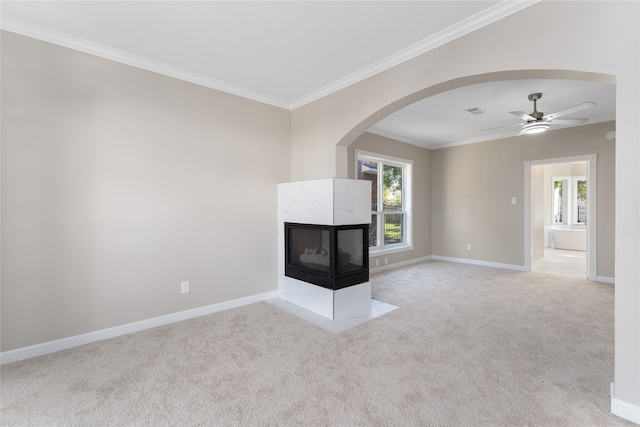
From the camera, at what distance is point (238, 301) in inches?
143

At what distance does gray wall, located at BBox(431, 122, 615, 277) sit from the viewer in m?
4.80

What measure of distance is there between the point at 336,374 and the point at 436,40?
9.53 feet

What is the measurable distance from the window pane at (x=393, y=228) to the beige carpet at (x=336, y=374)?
8.90ft

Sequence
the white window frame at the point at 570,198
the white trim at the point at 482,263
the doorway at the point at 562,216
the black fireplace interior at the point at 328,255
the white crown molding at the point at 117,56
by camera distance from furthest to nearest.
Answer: the white window frame at the point at 570,198 < the white trim at the point at 482,263 < the doorway at the point at 562,216 < the black fireplace interior at the point at 328,255 < the white crown molding at the point at 117,56

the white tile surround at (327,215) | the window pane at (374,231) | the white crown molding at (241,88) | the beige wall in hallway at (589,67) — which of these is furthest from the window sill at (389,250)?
the beige wall in hallway at (589,67)

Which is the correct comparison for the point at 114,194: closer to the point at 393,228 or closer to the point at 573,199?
the point at 393,228

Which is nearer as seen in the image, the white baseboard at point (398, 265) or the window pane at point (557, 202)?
the white baseboard at point (398, 265)

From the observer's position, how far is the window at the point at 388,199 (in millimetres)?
5652

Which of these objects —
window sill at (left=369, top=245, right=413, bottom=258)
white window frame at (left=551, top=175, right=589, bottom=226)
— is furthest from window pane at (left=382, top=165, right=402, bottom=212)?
white window frame at (left=551, top=175, right=589, bottom=226)

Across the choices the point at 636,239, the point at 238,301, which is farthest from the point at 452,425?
the point at 238,301

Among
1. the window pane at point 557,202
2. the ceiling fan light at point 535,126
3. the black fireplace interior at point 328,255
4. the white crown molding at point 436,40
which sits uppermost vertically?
the white crown molding at point 436,40

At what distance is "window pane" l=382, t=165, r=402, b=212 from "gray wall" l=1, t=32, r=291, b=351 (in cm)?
307

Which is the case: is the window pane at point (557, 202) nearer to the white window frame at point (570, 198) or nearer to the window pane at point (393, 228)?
the white window frame at point (570, 198)

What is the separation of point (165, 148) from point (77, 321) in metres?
1.84
